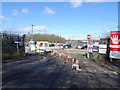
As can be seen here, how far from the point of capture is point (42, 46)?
112 feet

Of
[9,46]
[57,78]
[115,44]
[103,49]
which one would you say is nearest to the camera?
[57,78]

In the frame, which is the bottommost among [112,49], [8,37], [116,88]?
[116,88]

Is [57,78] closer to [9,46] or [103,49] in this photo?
[103,49]

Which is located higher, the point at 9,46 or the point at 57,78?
the point at 9,46

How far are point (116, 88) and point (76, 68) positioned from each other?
16.6ft

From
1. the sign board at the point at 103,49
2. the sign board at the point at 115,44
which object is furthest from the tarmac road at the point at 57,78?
the sign board at the point at 103,49

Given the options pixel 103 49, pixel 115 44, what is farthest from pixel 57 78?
pixel 103 49

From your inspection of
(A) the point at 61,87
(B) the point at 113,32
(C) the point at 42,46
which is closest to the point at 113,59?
(B) the point at 113,32

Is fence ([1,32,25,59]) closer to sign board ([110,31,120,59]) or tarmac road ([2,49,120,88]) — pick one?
tarmac road ([2,49,120,88])

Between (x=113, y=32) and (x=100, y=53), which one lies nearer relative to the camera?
(x=113, y=32)

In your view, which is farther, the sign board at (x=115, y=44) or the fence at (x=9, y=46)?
the fence at (x=9, y=46)

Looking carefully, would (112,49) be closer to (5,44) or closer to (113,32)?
(113,32)

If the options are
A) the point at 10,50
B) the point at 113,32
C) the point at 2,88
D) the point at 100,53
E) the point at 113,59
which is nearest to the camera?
the point at 2,88

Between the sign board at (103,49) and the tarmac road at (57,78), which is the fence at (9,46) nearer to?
the tarmac road at (57,78)
